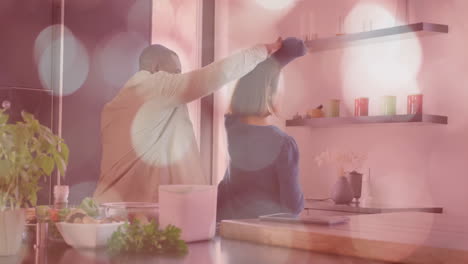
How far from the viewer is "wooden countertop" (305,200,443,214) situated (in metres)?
4.11

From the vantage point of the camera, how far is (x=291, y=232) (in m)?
1.59

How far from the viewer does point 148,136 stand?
3.21 meters

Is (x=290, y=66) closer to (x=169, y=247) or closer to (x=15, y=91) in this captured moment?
(x=15, y=91)

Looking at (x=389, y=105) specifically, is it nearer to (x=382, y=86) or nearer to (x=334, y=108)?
(x=382, y=86)

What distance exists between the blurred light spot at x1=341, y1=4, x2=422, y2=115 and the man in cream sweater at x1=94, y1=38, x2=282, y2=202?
1924 millimetres

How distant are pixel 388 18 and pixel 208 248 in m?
3.53

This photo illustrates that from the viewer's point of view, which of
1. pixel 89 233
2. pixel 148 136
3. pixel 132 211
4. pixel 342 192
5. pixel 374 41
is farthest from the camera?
pixel 374 41

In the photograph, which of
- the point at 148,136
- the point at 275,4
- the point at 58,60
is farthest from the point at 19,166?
the point at 275,4

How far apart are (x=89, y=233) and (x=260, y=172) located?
1457mm

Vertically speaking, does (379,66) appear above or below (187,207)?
above

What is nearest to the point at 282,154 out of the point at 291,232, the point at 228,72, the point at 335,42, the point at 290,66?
the point at 228,72

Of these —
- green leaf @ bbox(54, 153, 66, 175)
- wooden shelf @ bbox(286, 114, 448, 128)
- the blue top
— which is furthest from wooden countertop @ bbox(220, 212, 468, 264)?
wooden shelf @ bbox(286, 114, 448, 128)

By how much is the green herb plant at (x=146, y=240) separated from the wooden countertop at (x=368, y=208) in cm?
269

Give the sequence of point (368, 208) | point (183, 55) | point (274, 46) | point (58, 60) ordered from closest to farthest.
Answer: point (274, 46), point (368, 208), point (58, 60), point (183, 55)
